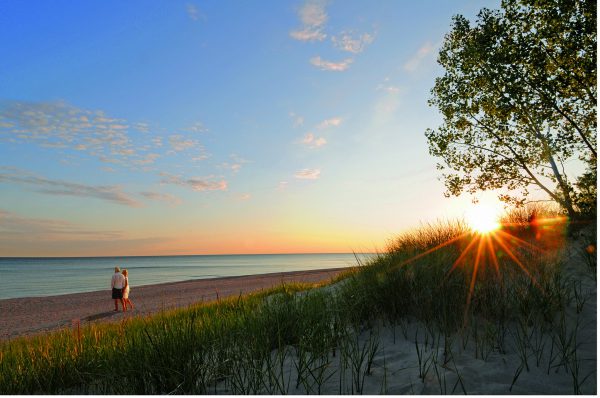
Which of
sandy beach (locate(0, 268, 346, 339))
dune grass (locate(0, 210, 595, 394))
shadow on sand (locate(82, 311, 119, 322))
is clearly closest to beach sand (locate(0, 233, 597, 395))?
dune grass (locate(0, 210, 595, 394))

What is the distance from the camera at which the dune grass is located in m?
4.23

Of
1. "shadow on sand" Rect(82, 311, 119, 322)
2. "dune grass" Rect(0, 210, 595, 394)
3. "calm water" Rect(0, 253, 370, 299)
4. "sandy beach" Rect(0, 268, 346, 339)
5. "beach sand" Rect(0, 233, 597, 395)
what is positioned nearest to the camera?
"beach sand" Rect(0, 233, 597, 395)

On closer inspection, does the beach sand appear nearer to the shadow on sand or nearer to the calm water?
the calm water

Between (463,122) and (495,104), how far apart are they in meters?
1.77

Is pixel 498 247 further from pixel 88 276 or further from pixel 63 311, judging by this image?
pixel 88 276

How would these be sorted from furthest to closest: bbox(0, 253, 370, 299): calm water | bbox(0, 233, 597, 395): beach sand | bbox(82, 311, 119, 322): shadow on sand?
bbox(0, 253, 370, 299): calm water
bbox(82, 311, 119, 322): shadow on sand
bbox(0, 233, 597, 395): beach sand

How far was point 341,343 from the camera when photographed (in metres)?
5.06

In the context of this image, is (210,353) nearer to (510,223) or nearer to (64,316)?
(510,223)

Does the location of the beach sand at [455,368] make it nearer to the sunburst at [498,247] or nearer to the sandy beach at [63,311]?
the sunburst at [498,247]

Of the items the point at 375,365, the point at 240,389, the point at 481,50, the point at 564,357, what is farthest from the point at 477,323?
the point at 481,50

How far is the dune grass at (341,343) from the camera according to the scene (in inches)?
166

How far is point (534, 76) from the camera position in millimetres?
11250

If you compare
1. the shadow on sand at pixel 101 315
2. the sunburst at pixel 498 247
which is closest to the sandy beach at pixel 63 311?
the shadow on sand at pixel 101 315

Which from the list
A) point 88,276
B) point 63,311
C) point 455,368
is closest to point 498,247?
point 455,368
